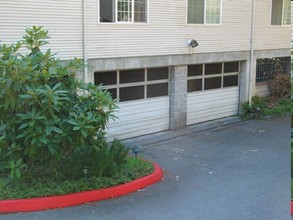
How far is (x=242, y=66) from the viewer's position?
54.0ft

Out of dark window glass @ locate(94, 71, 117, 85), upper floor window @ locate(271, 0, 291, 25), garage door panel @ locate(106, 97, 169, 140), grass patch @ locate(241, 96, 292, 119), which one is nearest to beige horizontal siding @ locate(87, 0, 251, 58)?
dark window glass @ locate(94, 71, 117, 85)

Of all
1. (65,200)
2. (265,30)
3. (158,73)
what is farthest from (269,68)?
(65,200)

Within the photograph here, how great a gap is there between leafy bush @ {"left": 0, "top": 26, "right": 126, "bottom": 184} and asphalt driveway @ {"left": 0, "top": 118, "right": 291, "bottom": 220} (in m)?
0.97

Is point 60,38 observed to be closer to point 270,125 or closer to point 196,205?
Result: point 196,205

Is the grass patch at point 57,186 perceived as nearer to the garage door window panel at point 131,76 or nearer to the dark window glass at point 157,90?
the garage door window panel at point 131,76

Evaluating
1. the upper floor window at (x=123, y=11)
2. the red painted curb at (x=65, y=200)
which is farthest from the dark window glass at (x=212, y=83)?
the red painted curb at (x=65, y=200)

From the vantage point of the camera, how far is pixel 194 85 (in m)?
14.7

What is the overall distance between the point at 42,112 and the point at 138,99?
20.8 ft

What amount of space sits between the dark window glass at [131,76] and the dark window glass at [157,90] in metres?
0.46

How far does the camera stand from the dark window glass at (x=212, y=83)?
15208 millimetres

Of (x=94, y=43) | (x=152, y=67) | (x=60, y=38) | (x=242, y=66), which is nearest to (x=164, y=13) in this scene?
(x=152, y=67)

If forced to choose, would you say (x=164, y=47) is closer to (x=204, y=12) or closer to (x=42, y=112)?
(x=204, y=12)

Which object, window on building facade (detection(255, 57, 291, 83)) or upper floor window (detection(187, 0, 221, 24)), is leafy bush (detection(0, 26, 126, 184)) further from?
window on building facade (detection(255, 57, 291, 83))

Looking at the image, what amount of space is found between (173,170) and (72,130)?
3125mm
